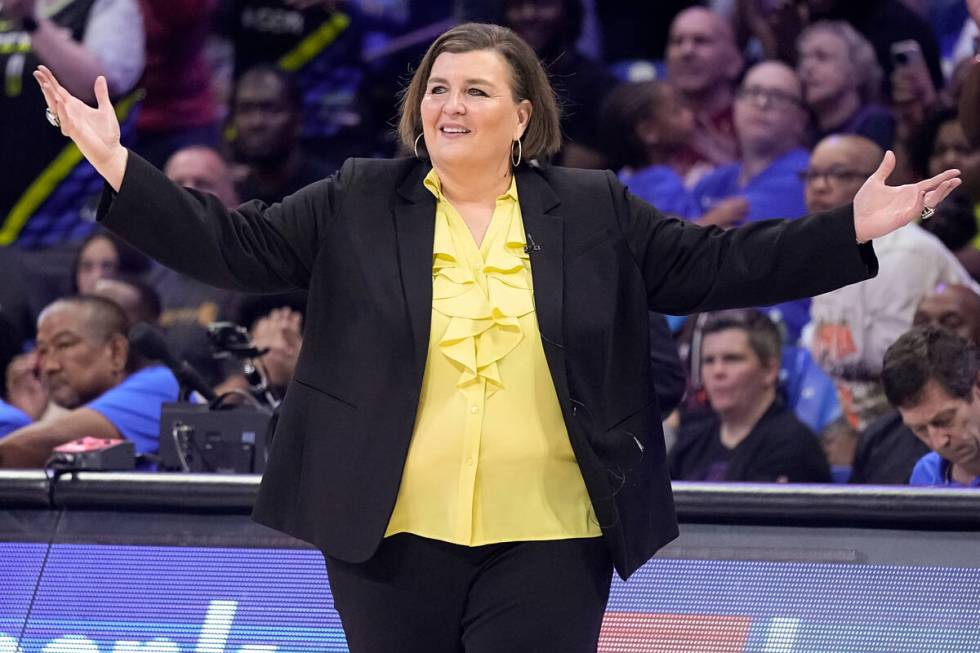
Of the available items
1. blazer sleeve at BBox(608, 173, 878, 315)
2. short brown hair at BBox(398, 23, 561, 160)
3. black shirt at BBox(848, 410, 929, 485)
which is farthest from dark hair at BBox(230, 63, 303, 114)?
blazer sleeve at BBox(608, 173, 878, 315)

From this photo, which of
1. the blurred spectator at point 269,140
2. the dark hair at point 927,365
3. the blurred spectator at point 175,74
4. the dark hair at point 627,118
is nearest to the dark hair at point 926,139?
the dark hair at point 627,118

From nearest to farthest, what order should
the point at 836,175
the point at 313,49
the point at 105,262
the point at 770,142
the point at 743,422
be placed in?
the point at 743,422, the point at 836,175, the point at 770,142, the point at 105,262, the point at 313,49

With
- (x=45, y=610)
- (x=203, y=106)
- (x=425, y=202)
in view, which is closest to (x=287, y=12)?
(x=203, y=106)

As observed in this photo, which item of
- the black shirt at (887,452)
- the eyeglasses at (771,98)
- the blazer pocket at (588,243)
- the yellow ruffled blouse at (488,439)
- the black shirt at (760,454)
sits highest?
the eyeglasses at (771,98)

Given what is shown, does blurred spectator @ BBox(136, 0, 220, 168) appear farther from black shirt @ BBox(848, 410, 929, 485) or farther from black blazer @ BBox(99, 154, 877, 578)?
black blazer @ BBox(99, 154, 877, 578)

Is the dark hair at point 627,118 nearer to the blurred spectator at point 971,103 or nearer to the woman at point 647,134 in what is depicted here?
the woman at point 647,134

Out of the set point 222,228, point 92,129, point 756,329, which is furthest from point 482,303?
point 756,329

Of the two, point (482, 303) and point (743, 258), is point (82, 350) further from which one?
point (743, 258)

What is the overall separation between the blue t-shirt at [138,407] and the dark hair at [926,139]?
117 inches

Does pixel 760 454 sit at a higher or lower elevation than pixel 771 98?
lower

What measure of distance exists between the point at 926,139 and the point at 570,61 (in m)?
1.64

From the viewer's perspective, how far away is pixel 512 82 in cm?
230

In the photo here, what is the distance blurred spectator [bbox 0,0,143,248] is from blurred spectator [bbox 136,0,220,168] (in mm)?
81

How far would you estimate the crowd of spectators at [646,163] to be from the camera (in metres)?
4.79
